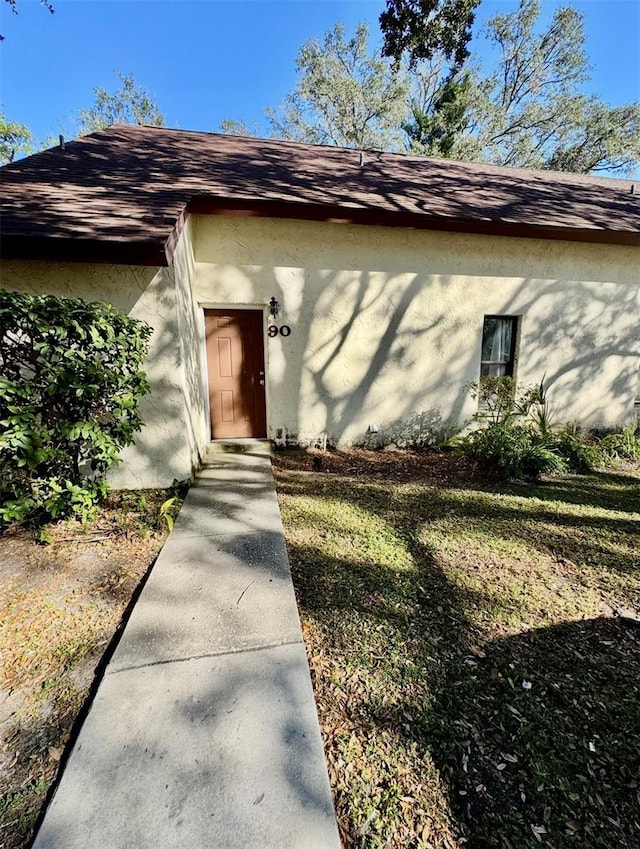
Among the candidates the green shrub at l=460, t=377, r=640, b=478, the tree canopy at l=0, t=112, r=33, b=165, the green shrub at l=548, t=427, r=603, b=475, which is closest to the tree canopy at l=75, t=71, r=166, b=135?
the tree canopy at l=0, t=112, r=33, b=165

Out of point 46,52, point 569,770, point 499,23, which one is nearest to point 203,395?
point 569,770

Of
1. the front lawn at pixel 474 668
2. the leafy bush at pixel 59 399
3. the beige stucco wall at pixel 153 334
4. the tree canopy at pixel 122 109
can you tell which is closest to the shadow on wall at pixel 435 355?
the beige stucco wall at pixel 153 334

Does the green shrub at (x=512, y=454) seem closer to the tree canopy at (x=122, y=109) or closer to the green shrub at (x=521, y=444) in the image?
the green shrub at (x=521, y=444)

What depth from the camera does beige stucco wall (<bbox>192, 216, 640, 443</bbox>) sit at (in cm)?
615

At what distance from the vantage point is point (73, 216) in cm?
426

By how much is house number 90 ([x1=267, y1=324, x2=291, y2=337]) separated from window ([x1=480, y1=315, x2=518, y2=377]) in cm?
386

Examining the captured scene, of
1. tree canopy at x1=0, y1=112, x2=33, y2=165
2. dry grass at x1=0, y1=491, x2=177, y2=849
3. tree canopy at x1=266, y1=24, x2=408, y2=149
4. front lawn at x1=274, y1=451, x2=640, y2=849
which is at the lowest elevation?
front lawn at x1=274, y1=451, x2=640, y2=849

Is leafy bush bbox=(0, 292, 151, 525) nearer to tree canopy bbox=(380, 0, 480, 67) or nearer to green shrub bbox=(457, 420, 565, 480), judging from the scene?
green shrub bbox=(457, 420, 565, 480)

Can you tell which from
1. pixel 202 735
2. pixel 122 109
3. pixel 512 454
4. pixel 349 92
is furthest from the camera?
pixel 122 109

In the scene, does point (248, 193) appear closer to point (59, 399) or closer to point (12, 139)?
point (59, 399)

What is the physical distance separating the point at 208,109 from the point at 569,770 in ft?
83.3

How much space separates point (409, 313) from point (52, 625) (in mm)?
6458

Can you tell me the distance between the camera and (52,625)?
2535mm

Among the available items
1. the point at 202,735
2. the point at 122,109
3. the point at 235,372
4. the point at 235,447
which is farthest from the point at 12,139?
the point at 202,735
